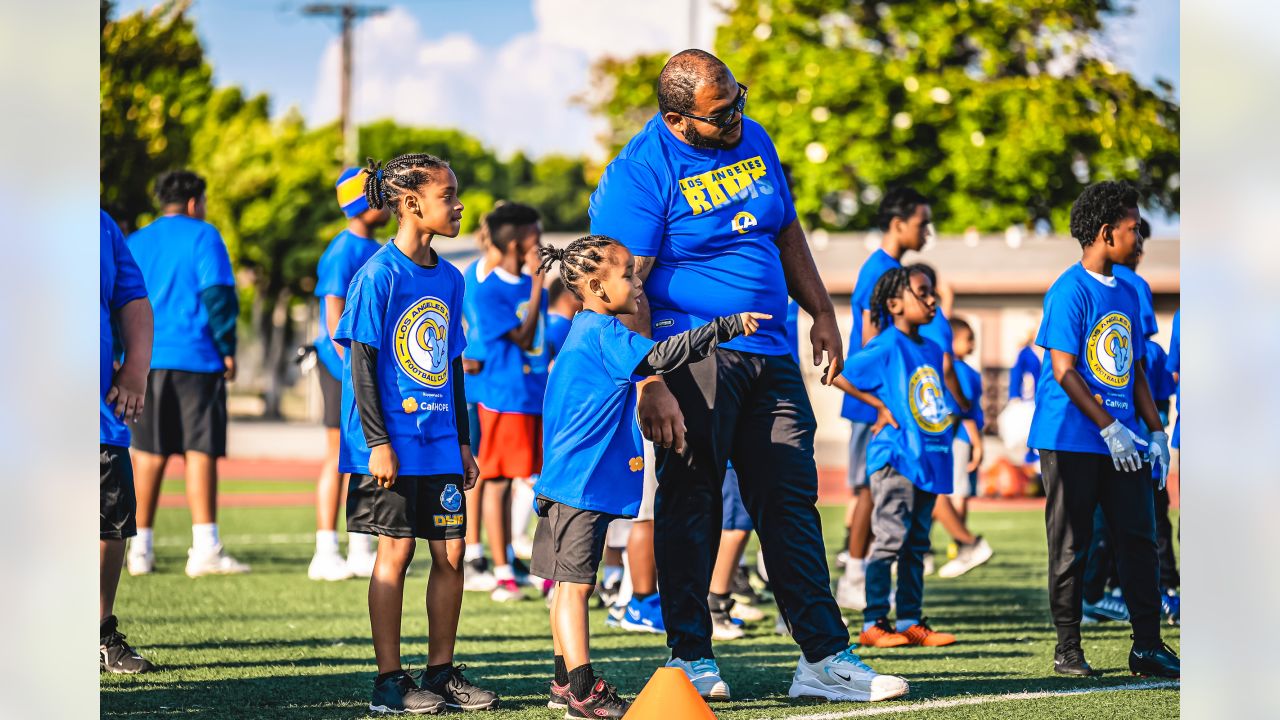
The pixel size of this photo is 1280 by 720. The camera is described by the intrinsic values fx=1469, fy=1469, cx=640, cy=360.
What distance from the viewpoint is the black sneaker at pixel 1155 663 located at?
581cm

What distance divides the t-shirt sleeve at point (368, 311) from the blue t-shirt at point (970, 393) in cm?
523

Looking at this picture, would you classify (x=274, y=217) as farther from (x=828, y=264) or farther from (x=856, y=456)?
(x=856, y=456)

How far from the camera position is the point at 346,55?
49094mm

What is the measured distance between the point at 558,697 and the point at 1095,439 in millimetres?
2394

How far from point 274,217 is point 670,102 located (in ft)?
144

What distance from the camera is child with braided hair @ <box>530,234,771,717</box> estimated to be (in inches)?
196

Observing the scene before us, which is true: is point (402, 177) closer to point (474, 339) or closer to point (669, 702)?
point (669, 702)

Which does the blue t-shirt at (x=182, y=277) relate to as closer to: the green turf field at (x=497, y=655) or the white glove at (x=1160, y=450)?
the green turf field at (x=497, y=655)

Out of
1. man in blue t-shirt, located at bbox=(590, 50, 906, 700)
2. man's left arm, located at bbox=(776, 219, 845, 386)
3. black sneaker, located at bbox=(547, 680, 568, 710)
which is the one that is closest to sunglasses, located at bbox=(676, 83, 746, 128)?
man in blue t-shirt, located at bbox=(590, 50, 906, 700)

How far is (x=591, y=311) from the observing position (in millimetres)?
5094

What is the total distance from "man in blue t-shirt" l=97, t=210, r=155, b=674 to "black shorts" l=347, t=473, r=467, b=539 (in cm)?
86

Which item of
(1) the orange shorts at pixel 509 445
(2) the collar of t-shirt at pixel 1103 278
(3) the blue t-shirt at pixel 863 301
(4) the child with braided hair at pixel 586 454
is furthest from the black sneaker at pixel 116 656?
(2) the collar of t-shirt at pixel 1103 278

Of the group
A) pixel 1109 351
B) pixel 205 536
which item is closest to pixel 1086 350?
pixel 1109 351
